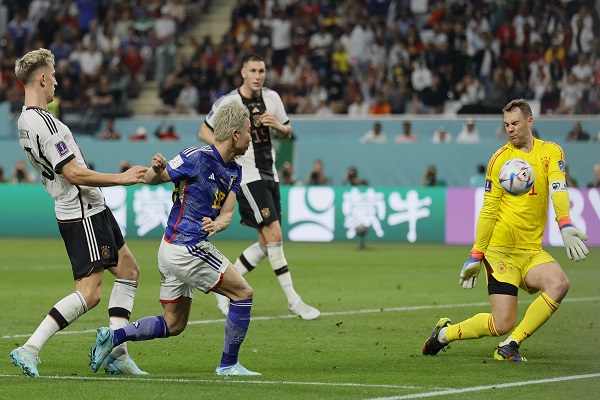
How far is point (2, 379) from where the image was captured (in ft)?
26.8

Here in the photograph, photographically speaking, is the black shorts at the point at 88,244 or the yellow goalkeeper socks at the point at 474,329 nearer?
the black shorts at the point at 88,244

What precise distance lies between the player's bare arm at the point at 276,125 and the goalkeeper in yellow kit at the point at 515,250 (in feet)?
9.78

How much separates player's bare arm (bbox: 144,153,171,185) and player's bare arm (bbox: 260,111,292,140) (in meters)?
3.80

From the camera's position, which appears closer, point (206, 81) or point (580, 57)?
point (580, 57)

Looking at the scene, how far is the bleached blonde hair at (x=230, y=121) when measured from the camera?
315 inches

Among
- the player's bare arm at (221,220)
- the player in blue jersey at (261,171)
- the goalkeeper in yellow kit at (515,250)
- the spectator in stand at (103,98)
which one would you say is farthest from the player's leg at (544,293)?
the spectator in stand at (103,98)

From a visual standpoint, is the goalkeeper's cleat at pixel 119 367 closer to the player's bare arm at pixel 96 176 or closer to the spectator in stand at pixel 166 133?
the player's bare arm at pixel 96 176

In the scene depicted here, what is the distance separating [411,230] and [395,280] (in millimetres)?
6989

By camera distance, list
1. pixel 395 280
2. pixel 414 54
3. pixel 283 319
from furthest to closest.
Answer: pixel 414 54
pixel 395 280
pixel 283 319

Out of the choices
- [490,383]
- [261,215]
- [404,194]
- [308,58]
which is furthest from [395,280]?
[308,58]

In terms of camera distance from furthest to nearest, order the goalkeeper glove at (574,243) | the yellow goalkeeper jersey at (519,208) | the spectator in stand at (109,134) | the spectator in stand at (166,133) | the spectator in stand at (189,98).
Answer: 1. the spectator in stand at (189,98)
2. the spectator in stand at (109,134)
3. the spectator in stand at (166,133)
4. the yellow goalkeeper jersey at (519,208)
5. the goalkeeper glove at (574,243)

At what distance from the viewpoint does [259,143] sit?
1282 cm

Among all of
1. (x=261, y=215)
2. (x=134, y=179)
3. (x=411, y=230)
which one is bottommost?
(x=411, y=230)

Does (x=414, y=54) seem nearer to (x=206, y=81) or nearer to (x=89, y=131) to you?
(x=206, y=81)
